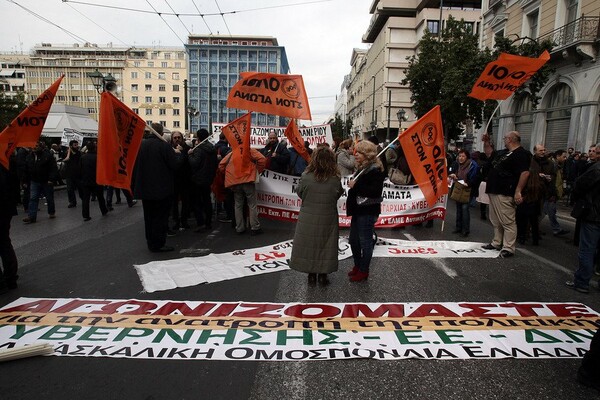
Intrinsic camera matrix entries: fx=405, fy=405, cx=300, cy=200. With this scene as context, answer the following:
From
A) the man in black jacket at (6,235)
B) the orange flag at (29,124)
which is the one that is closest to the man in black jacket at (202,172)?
the orange flag at (29,124)

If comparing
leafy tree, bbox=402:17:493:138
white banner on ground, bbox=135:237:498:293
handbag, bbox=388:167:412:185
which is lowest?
white banner on ground, bbox=135:237:498:293

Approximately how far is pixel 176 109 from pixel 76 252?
105 meters

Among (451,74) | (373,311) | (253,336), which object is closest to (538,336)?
(373,311)

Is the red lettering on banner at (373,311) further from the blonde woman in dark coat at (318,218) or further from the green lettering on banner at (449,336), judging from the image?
the blonde woman in dark coat at (318,218)

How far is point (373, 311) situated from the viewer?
161 inches

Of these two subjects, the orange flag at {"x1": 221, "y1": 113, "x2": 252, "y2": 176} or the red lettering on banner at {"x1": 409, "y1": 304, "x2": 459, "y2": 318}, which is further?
the orange flag at {"x1": 221, "y1": 113, "x2": 252, "y2": 176}

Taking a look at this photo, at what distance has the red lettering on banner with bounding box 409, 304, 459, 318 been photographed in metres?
4.00

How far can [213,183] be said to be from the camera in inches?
349

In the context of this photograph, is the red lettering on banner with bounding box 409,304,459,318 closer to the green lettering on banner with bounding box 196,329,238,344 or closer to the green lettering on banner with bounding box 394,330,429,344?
the green lettering on banner with bounding box 394,330,429,344

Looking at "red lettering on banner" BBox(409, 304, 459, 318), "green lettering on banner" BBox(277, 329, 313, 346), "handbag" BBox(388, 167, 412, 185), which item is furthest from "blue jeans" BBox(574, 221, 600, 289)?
"handbag" BBox(388, 167, 412, 185)

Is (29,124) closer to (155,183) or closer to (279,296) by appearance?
(155,183)

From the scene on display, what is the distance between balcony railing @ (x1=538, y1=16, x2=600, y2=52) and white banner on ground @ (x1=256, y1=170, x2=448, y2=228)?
12897 millimetres

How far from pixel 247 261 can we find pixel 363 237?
6.07ft

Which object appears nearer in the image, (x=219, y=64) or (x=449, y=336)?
(x=449, y=336)
